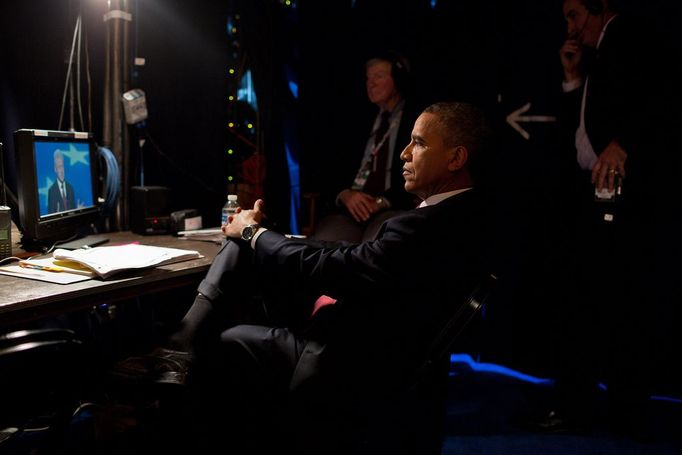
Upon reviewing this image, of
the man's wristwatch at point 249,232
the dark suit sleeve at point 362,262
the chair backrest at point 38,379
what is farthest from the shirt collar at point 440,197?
the chair backrest at point 38,379

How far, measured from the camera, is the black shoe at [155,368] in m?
1.51

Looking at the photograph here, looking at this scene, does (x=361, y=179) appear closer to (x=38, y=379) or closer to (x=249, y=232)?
(x=249, y=232)

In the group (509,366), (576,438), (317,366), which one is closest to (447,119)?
(317,366)

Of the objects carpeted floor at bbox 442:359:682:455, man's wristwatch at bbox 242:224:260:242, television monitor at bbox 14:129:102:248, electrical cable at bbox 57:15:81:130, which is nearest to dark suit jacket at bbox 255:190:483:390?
man's wristwatch at bbox 242:224:260:242

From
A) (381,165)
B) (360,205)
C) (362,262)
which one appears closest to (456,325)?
(362,262)

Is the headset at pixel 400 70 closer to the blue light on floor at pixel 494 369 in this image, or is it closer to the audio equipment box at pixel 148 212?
the audio equipment box at pixel 148 212

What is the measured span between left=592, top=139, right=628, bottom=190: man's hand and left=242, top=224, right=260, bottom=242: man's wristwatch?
1.59 metres

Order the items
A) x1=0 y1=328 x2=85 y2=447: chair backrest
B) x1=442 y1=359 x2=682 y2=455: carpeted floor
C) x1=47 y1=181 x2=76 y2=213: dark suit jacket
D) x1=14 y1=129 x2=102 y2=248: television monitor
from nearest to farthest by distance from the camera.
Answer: x1=0 y1=328 x2=85 y2=447: chair backrest
x1=14 y1=129 x2=102 y2=248: television monitor
x1=47 y1=181 x2=76 y2=213: dark suit jacket
x1=442 y1=359 x2=682 y2=455: carpeted floor

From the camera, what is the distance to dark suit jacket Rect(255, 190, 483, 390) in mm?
1437

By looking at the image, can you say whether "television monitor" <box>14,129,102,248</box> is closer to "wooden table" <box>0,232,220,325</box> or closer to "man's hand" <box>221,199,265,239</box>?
"wooden table" <box>0,232,220,325</box>

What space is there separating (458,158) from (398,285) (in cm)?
43

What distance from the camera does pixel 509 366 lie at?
307 cm

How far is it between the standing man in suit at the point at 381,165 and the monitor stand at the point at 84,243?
1.09 meters

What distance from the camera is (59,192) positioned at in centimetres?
205
